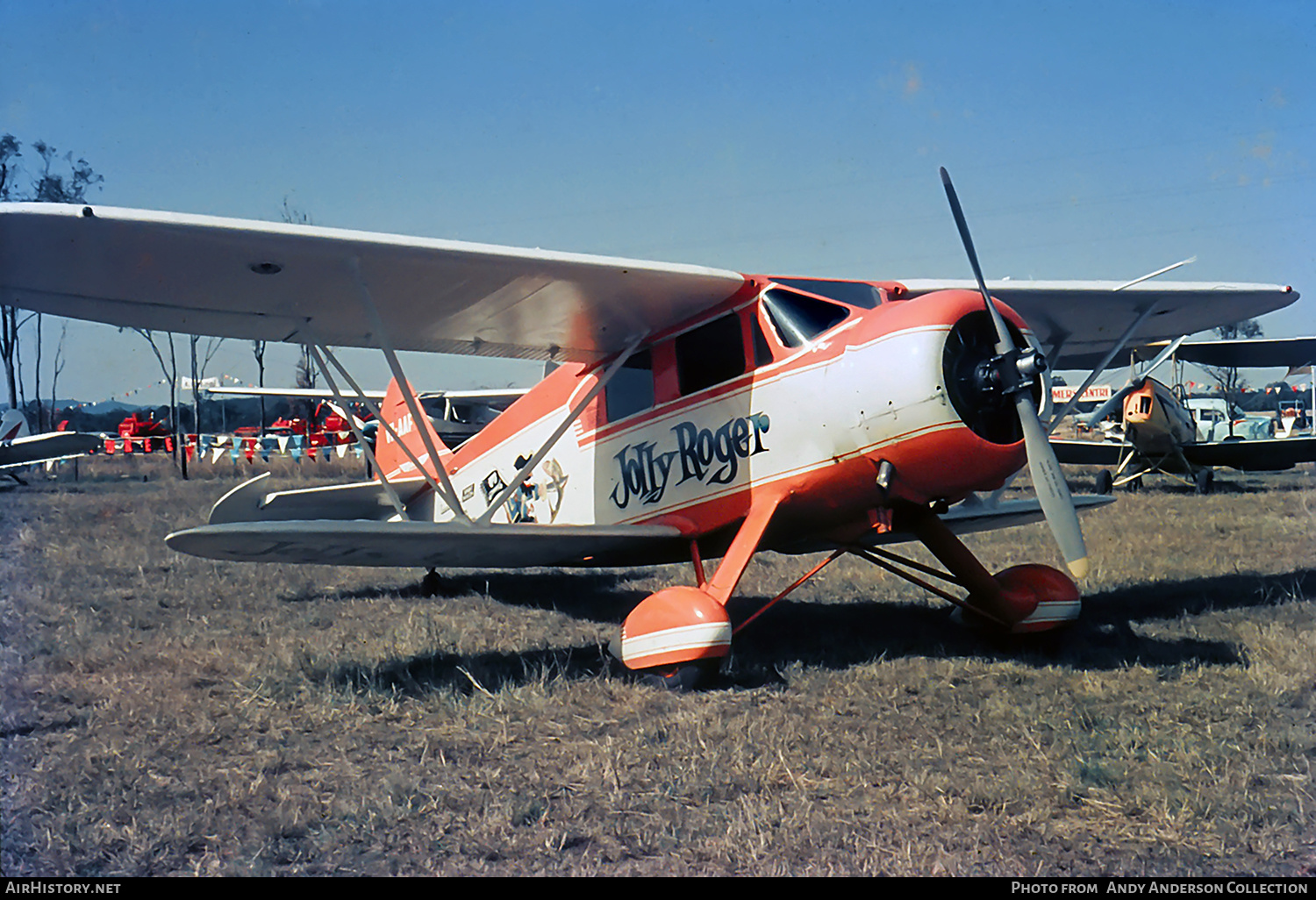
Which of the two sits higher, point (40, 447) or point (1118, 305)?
point (40, 447)

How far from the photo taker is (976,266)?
5.10m

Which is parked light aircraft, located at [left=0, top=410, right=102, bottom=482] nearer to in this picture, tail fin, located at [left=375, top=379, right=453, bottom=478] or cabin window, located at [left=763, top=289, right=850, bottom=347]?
tail fin, located at [left=375, top=379, right=453, bottom=478]

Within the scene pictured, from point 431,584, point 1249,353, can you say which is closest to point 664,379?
point 431,584

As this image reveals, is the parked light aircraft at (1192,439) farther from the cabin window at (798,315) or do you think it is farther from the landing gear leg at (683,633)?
the landing gear leg at (683,633)

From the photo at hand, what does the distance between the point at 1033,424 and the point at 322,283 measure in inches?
166

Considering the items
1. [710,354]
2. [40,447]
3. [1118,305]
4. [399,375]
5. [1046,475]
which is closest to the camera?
[1046,475]

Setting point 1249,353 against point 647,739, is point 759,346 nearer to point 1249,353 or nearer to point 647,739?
point 647,739

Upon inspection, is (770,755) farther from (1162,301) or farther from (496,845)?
(1162,301)

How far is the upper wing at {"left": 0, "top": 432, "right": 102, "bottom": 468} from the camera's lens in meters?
22.3

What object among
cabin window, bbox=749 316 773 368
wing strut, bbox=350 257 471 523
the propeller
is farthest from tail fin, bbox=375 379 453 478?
the propeller

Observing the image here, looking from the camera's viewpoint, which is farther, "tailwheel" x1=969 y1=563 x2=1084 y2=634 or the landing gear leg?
"tailwheel" x1=969 y1=563 x2=1084 y2=634

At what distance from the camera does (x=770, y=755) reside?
160 inches

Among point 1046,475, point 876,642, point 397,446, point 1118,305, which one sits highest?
point 1118,305

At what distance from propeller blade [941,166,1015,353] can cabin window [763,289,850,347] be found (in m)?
0.85
